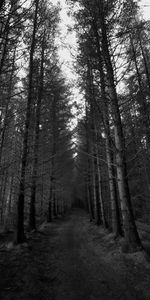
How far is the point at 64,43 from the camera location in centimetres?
693

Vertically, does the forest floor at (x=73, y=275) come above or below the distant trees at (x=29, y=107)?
below

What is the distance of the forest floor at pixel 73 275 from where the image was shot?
3441 mm

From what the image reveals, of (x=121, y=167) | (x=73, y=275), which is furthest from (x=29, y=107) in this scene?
(x=73, y=275)

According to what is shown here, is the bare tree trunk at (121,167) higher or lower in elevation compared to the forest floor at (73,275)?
higher

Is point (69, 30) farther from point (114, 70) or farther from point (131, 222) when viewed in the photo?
point (131, 222)

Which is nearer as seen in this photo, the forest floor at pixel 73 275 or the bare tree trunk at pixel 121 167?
the forest floor at pixel 73 275

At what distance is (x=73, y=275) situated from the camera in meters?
4.34

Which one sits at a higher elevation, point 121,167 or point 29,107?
point 29,107

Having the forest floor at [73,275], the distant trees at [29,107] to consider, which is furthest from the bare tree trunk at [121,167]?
the distant trees at [29,107]

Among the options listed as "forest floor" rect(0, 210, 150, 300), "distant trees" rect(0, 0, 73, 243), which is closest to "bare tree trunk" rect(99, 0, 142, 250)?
"forest floor" rect(0, 210, 150, 300)

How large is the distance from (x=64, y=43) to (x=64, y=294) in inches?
305

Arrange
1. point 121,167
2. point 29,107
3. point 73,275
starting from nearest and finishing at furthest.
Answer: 1. point 73,275
2. point 121,167
3. point 29,107

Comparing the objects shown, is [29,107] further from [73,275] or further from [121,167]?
[73,275]

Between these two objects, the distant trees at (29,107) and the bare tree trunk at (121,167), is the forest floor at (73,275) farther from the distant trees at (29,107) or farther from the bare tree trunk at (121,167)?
the distant trees at (29,107)
